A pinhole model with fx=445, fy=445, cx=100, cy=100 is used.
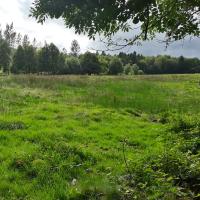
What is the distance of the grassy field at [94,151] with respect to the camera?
10.2 m

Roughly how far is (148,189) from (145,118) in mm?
14938

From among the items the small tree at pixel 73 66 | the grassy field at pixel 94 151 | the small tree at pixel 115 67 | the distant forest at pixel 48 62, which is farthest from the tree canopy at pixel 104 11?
the small tree at pixel 115 67

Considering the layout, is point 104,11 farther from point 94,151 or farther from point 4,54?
point 4,54

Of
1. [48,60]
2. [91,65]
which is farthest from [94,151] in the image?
[48,60]

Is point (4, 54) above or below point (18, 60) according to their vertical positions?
above

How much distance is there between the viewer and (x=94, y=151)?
49.4 feet

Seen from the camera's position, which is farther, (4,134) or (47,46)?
Answer: (47,46)

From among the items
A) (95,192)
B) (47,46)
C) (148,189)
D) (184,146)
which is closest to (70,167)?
(95,192)

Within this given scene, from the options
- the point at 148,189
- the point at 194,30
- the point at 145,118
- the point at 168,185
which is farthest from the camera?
the point at 145,118

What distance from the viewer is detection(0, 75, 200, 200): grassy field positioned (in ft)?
33.4

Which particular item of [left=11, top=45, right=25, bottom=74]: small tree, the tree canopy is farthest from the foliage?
the tree canopy

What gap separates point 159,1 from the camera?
10617mm

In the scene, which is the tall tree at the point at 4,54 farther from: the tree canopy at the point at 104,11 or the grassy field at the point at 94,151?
the tree canopy at the point at 104,11

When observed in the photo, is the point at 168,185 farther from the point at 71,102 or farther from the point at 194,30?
the point at 71,102
